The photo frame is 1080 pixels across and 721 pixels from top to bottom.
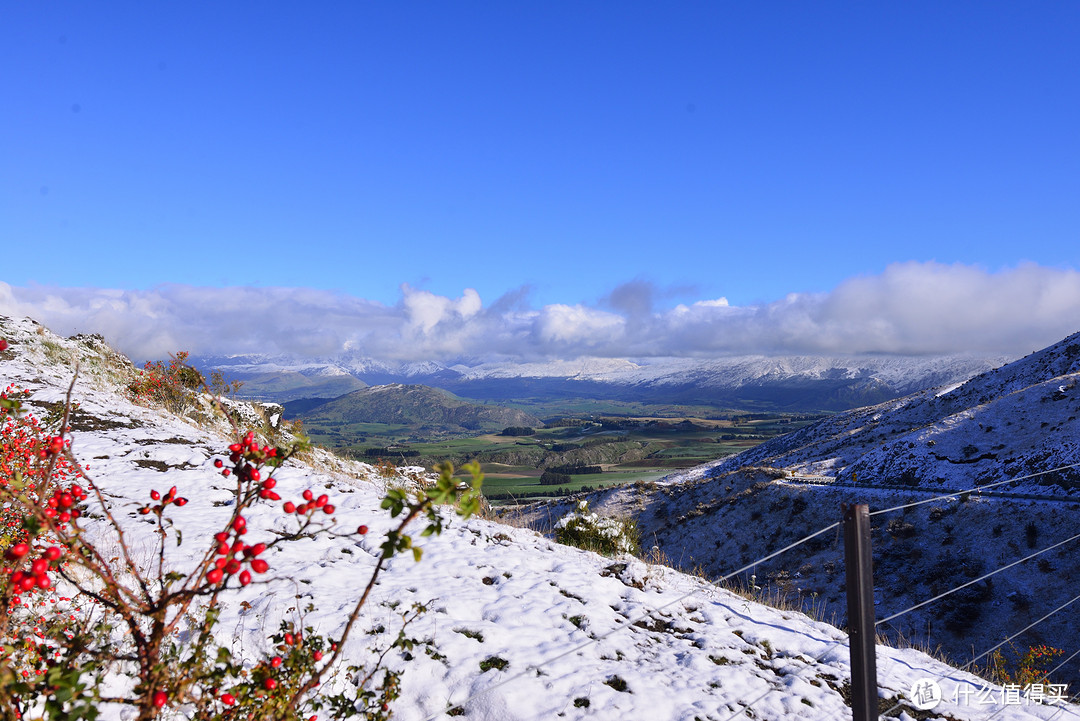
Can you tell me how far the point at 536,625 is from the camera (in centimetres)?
788

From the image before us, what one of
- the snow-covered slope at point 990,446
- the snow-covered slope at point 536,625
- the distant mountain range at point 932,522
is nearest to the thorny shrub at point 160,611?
the snow-covered slope at point 536,625

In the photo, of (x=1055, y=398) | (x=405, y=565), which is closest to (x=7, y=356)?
(x=405, y=565)

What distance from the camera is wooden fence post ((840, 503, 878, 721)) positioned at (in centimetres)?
488

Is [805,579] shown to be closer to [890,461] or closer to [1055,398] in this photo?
[890,461]

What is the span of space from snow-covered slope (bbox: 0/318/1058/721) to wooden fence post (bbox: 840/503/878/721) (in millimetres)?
1755

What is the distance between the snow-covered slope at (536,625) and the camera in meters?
6.31

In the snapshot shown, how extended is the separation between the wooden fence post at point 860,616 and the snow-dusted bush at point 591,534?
9485 millimetres

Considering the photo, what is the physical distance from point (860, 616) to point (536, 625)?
4406mm

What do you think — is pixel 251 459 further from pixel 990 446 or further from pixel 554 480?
pixel 554 480

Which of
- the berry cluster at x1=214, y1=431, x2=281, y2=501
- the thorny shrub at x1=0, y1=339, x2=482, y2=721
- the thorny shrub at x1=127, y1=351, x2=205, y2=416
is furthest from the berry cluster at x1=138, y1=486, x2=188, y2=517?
the thorny shrub at x1=127, y1=351, x2=205, y2=416

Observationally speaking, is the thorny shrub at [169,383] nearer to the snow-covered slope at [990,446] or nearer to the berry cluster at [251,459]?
the berry cluster at [251,459]

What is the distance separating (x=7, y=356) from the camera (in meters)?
18.7

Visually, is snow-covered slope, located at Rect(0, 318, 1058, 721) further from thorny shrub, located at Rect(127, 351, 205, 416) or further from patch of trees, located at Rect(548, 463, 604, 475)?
patch of trees, located at Rect(548, 463, 604, 475)

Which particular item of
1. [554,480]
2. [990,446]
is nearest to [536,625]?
[990,446]
